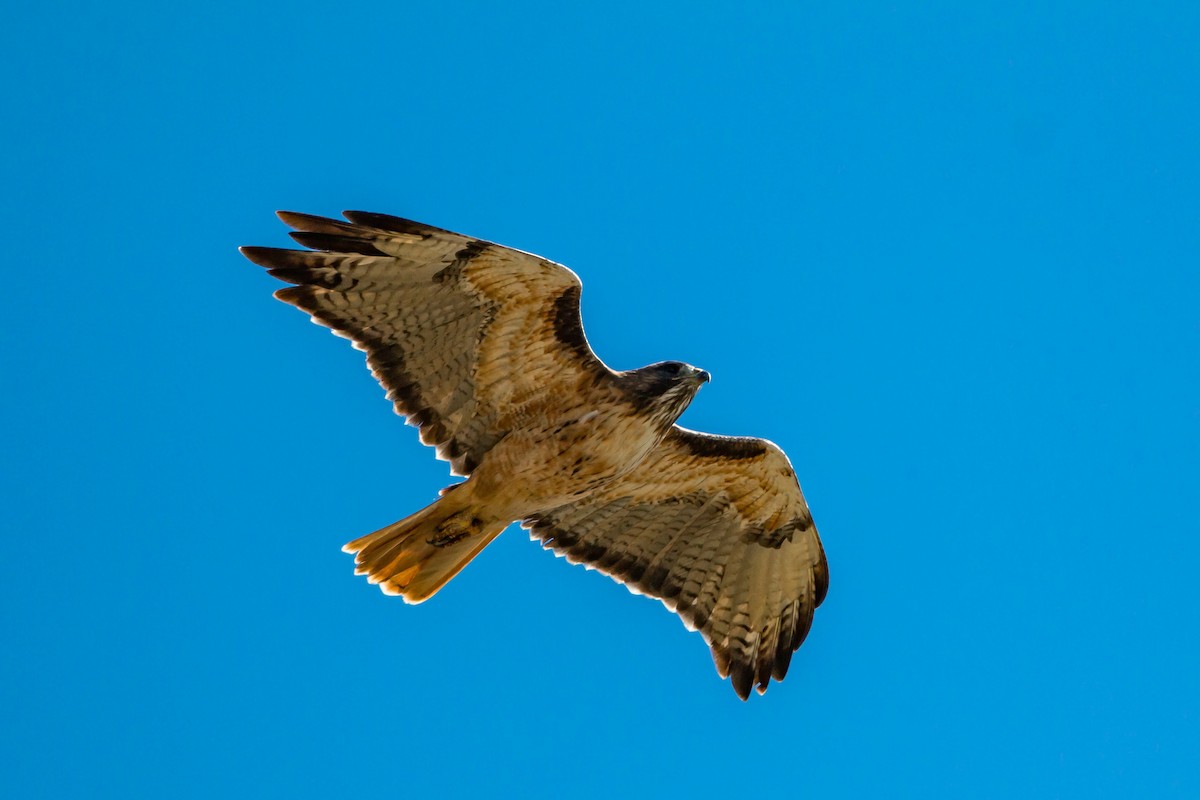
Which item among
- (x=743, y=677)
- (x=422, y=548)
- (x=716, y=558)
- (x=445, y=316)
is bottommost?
(x=743, y=677)

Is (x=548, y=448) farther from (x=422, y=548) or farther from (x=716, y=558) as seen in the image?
(x=716, y=558)

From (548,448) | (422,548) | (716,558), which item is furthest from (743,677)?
(422,548)

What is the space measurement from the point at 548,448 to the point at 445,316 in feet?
3.81

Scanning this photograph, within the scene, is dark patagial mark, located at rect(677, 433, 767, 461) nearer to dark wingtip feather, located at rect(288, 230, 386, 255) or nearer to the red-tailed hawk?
the red-tailed hawk

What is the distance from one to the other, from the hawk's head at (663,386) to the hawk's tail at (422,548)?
1.40 meters

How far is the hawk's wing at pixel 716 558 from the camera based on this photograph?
10547 millimetres

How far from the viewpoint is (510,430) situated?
9.62 meters

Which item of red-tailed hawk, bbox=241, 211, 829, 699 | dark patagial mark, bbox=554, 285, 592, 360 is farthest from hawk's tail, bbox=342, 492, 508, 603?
dark patagial mark, bbox=554, 285, 592, 360

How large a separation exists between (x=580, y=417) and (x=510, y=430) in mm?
538

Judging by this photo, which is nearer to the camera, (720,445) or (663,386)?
(663,386)

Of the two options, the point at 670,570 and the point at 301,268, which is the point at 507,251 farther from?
the point at 670,570

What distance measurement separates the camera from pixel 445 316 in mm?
9250

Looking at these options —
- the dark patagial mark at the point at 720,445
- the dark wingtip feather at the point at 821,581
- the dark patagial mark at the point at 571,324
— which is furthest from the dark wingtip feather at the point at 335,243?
the dark wingtip feather at the point at 821,581

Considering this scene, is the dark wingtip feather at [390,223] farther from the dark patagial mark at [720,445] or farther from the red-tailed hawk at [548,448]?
the dark patagial mark at [720,445]
